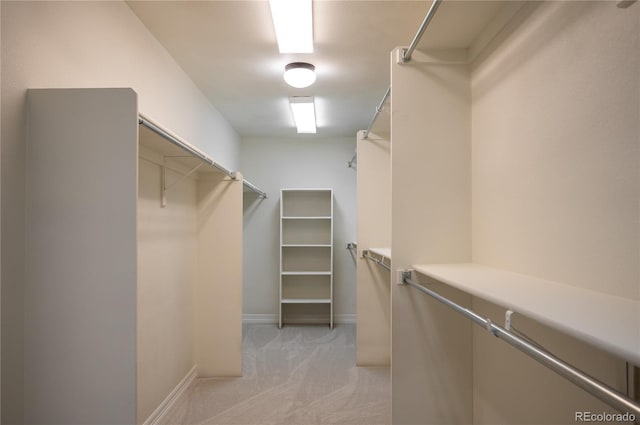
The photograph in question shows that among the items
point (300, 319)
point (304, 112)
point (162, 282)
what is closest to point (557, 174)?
point (162, 282)

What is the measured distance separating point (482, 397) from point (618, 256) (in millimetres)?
1026

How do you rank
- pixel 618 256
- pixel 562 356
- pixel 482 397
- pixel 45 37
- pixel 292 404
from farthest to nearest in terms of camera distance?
1. pixel 292 404
2. pixel 482 397
3. pixel 45 37
4. pixel 562 356
5. pixel 618 256

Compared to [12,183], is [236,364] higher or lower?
lower

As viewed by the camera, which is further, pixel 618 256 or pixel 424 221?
pixel 424 221

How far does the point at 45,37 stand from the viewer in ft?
4.31

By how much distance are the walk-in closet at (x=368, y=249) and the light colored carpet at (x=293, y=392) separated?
2 cm

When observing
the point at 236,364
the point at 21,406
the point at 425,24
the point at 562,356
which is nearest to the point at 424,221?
the point at 562,356

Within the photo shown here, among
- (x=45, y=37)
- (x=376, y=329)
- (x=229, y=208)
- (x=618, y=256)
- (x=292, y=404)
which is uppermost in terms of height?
(x=45, y=37)

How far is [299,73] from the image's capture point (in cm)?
246

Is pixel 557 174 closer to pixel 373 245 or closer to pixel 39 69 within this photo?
pixel 39 69

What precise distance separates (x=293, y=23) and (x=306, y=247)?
126 inches

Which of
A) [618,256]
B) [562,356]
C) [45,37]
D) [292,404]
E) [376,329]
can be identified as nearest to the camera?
[618,256]

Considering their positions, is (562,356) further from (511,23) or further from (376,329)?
(376,329)

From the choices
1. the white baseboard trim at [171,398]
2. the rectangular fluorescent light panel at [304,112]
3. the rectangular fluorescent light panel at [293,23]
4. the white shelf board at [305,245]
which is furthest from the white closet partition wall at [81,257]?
the white shelf board at [305,245]
